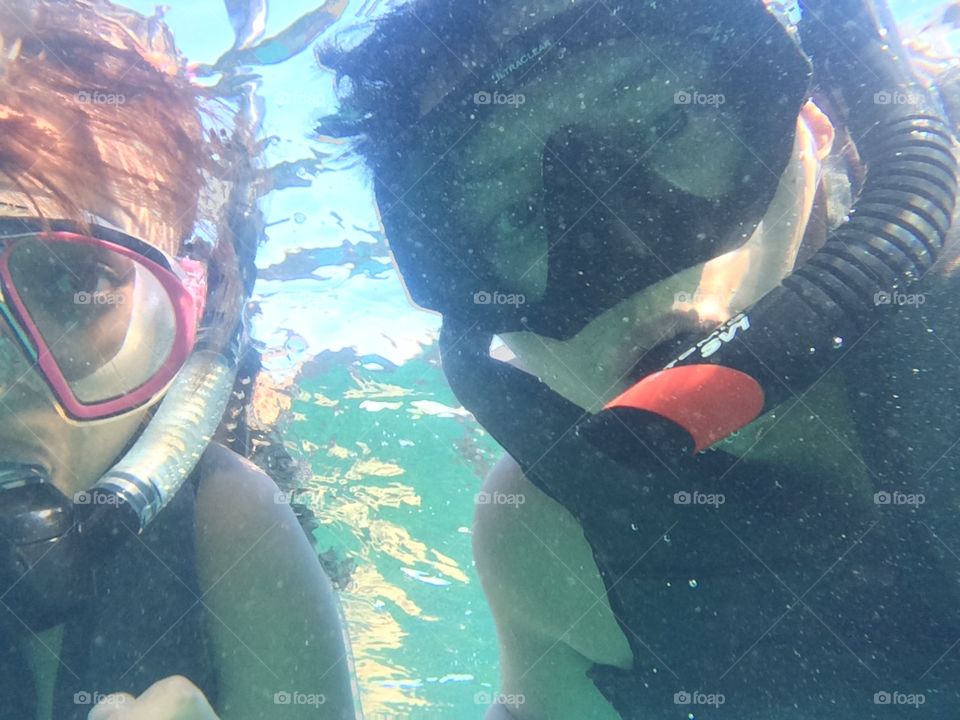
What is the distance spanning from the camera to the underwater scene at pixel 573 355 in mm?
2047

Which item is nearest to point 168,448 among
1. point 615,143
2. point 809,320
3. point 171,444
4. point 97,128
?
point 171,444

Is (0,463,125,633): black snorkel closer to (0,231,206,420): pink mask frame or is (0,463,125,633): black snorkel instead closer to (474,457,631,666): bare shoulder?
(0,231,206,420): pink mask frame

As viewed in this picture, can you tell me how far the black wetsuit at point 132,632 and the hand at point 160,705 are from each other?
84 centimetres

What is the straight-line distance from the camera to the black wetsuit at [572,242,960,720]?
6.67 feet

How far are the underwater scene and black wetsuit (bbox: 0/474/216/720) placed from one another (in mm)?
12

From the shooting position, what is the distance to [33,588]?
7.29 feet

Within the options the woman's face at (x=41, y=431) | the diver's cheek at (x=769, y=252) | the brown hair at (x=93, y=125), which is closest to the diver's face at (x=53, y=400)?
the woman's face at (x=41, y=431)

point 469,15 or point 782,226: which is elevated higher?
point 469,15

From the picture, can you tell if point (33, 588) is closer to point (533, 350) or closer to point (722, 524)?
point (533, 350)

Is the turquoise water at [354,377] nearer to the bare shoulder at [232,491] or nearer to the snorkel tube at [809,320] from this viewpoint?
the bare shoulder at [232,491]

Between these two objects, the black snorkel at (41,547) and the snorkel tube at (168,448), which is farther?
the snorkel tube at (168,448)

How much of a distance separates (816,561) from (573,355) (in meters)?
1.20

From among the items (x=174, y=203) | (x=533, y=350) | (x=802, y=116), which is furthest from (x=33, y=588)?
(x=802, y=116)

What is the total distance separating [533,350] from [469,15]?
147cm
